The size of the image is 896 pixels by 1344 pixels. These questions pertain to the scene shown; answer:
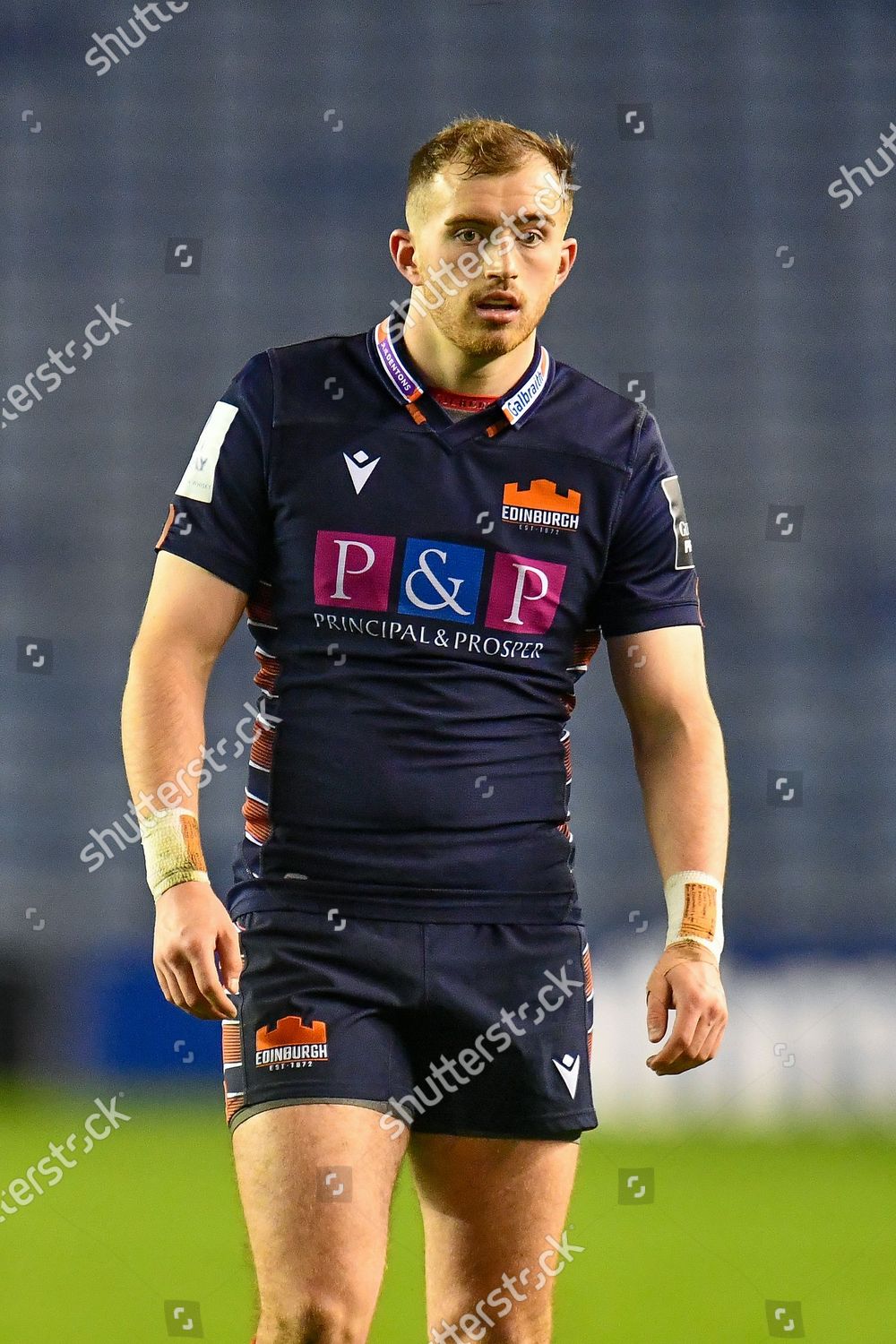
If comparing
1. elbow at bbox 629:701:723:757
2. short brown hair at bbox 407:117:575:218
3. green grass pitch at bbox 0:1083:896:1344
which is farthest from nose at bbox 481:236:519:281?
green grass pitch at bbox 0:1083:896:1344

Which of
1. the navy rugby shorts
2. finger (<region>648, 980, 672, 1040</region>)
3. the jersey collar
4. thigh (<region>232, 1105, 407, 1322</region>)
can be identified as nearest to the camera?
thigh (<region>232, 1105, 407, 1322</region>)

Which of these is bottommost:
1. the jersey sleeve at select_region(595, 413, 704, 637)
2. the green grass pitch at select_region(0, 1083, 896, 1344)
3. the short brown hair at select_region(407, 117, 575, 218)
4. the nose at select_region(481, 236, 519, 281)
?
the green grass pitch at select_region(0, 1083, 896, 1344)

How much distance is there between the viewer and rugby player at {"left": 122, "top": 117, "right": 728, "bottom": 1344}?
1.95 m

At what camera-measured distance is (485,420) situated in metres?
2.13

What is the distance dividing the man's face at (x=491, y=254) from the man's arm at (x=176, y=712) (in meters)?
0.47

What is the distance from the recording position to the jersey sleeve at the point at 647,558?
7.12 ft

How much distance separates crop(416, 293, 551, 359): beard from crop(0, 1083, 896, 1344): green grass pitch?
1.72 meters

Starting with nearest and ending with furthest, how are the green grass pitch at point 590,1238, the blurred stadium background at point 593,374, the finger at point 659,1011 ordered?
the finger at point 659,1011 → the green grass pitch at point 590,1238 → the blurred stadium background at point 593,374

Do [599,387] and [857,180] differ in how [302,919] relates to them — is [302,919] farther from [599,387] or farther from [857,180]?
[857,180]

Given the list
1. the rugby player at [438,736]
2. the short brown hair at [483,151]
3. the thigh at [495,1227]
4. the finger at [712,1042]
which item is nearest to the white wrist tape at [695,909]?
the rugby player at [438,736]

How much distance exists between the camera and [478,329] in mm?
2064

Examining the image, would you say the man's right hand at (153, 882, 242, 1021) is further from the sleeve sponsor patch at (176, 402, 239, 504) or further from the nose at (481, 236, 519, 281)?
the nose at (481, 236, 519, 281)

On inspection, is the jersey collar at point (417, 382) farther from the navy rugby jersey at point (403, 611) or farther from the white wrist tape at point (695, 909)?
the white wrist tape at point (695, 909)

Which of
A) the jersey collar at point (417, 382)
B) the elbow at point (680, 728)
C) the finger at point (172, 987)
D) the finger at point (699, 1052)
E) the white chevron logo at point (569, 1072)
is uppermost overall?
the jersey collar at point (417, 382)
